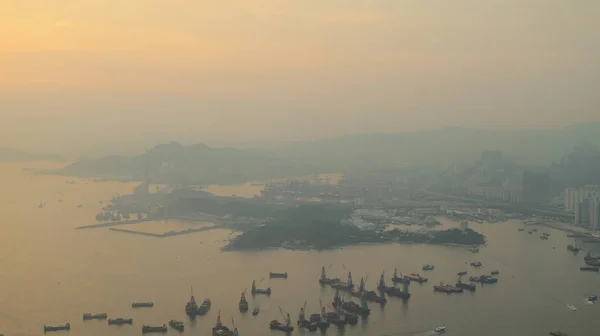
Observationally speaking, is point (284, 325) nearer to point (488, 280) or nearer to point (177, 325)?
point (177, 325)

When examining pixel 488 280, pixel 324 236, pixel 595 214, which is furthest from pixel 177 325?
pixel 595 214

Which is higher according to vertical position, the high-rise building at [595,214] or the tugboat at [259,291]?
the high-rise building at [595,214]

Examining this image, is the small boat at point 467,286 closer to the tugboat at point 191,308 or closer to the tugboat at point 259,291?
the tugboat at point 259,291

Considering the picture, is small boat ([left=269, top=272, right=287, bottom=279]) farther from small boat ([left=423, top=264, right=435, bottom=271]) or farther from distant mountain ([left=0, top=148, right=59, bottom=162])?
distant mountain ([left=0, top=148, right=59, bottom=162])

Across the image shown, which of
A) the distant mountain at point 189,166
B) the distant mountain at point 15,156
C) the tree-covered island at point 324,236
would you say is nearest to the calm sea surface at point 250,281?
the tree-covered island at point 324,236

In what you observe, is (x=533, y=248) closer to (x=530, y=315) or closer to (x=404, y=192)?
(x=530, y=315)

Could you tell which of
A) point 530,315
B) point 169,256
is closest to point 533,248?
point 530,315

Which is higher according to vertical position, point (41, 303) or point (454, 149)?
point (454, 149)
